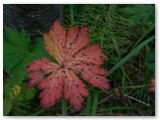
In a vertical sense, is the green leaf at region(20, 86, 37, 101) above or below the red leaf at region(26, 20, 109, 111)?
below

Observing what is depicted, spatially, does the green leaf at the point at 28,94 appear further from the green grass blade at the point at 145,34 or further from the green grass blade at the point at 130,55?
the green grass blade at the point at 145,34

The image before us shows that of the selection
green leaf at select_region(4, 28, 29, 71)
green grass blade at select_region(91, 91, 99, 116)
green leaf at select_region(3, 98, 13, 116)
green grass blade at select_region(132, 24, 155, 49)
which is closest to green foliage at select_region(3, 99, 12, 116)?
green leaf at select_region(3, 98, 13, 116)

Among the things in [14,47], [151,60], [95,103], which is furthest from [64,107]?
[151,60]

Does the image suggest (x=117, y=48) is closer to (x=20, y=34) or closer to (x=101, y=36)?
(x=101, y=36)

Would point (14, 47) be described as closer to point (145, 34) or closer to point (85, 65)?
point (85, 65)

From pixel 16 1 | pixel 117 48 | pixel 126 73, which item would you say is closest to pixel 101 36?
pixel 117 48

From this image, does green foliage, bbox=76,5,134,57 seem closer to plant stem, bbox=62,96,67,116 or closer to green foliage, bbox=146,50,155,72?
green foliage, bbox=146,50,155,72

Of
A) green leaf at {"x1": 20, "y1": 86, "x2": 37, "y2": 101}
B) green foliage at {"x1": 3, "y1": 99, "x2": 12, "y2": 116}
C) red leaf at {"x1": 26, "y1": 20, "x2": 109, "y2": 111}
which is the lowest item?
green foliage at {"x1": 3, "y1": 99, "x2": 12, "y2": 116}

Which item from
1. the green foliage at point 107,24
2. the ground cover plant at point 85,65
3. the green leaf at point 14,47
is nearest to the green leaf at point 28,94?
the ground cover plant at point 85,65
